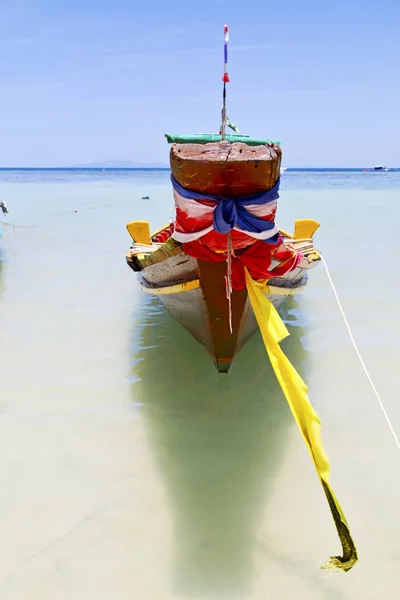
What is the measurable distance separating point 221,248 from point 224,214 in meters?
0.34

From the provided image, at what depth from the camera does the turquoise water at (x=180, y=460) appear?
266 cm

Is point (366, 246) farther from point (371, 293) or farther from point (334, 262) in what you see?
point (371, 293)

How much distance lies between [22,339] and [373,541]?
13.9 feet

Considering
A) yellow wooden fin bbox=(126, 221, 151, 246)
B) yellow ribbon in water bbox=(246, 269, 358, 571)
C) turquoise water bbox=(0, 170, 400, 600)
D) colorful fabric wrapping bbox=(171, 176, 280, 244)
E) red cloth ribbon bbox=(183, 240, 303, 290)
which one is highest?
colorful fabric wrapping bbox=(171, 176, 280, 244)

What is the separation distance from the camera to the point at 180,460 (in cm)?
346

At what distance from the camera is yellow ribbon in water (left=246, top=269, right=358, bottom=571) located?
2396 mm

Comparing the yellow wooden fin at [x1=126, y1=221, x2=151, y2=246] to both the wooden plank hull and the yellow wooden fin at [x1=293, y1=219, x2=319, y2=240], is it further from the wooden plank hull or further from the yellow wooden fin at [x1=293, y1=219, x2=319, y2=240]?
the yellow wooden fin at [x1=293, y1=219, x2=319, y2=240]

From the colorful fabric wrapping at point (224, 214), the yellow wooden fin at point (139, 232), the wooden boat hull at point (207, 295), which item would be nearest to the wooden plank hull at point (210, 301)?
the wooden boat hull at point (207, 295)

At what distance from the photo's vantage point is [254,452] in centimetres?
354

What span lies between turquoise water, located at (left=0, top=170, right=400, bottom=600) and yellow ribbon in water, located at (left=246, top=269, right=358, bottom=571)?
1.17ft

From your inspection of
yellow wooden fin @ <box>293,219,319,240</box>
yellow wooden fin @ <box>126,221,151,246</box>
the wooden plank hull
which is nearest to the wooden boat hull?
the wooden plank hull

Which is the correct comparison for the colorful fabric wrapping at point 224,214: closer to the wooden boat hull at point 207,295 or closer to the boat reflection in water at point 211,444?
the wooden boat hull at point 207,295

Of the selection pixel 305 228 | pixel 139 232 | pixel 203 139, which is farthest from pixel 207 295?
pixel 203 139

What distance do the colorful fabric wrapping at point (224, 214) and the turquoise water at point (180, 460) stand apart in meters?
1.59
